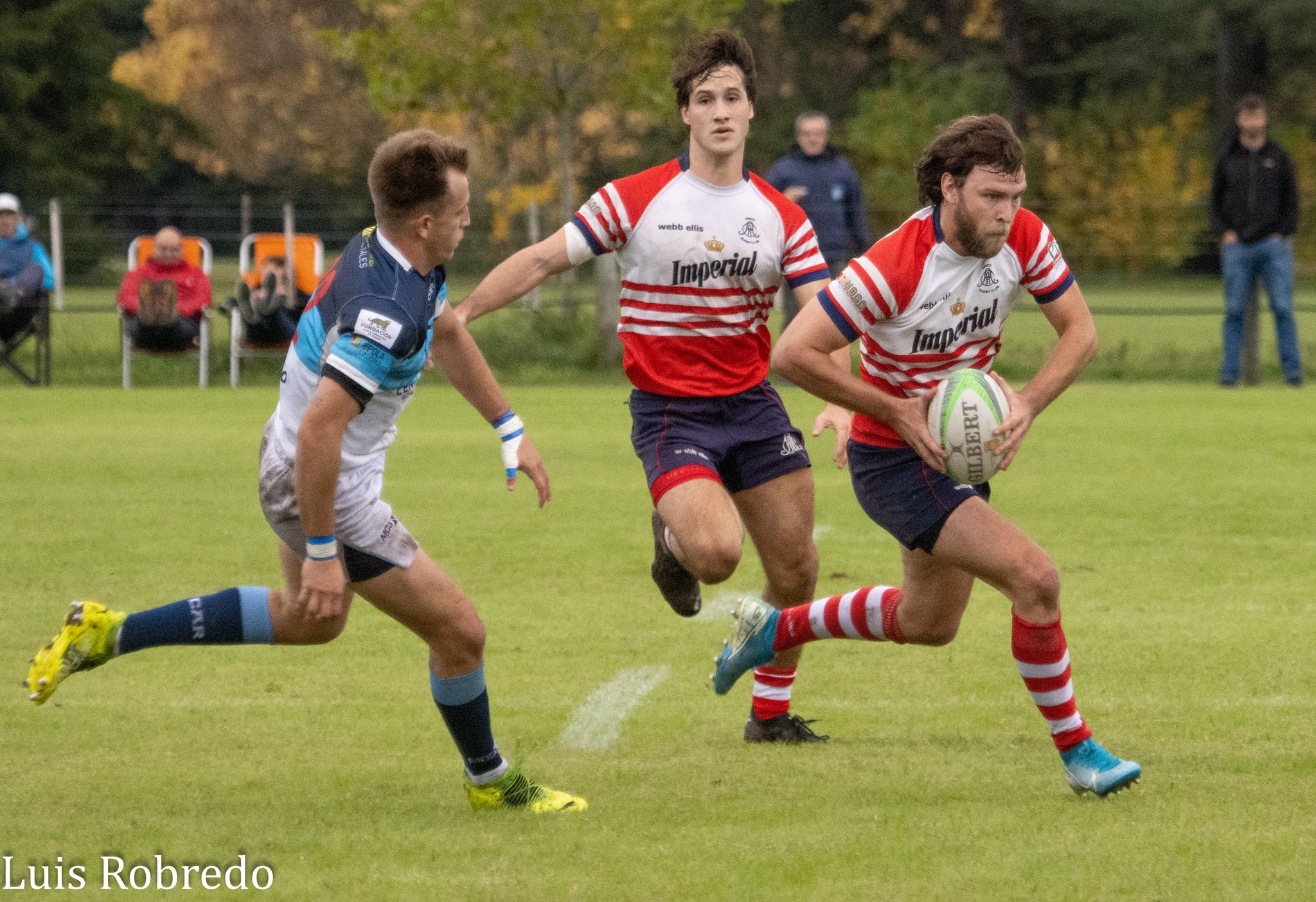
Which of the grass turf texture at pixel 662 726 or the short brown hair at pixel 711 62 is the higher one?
the short brown hair at pixel 711 62

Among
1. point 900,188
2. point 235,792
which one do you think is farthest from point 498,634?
point 900,188

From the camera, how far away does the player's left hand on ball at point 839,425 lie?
5.29 m

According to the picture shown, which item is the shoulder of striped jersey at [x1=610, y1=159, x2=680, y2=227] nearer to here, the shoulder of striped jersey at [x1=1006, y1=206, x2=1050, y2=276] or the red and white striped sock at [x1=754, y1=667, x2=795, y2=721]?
the shoulder of striped jersey at [x1=1006, y1=206, x2=1050, y2=276]

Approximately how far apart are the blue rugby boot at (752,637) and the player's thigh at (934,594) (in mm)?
445

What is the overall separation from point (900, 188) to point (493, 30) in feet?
72.1

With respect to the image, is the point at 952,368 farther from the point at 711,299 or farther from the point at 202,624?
the point at 202,624

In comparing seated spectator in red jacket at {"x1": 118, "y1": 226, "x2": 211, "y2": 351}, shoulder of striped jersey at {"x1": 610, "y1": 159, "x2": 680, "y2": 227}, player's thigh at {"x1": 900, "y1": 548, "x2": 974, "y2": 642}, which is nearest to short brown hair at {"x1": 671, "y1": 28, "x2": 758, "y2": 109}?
shoulder of striped jersey at {"x1": 610, "y1": 159, "x2": 680, "y2": 227}

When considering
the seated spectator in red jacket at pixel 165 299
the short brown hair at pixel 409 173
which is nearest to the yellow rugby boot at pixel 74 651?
the short brown hair at pixel 409 173

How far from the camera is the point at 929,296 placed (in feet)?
16.0

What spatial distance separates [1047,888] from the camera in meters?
3.85

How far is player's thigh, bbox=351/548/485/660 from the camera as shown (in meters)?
4.47

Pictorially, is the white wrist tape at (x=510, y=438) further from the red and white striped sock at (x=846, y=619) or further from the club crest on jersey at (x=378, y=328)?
the red and white striped sock at (x=846, y=619)

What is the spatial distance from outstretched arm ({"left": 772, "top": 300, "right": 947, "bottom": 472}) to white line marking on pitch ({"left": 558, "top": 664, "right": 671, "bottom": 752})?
1287mm

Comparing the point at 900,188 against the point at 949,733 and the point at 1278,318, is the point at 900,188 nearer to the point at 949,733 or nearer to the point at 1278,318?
the point at 1278,318
